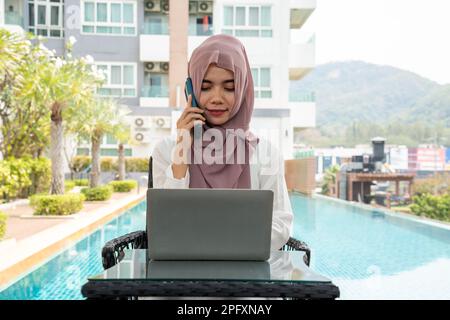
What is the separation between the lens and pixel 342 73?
1066cm

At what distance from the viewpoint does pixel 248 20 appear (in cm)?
955

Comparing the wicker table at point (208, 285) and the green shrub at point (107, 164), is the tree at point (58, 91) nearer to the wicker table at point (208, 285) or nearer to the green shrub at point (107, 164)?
the green shrub at point (107, 164)

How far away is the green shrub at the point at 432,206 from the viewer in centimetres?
825

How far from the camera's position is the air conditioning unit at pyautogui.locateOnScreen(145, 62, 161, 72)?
8.20 metres

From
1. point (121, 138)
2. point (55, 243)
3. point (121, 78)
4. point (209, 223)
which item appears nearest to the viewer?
point (209, 223)

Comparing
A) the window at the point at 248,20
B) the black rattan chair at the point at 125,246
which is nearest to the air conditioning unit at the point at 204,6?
the window at the point at 248,20

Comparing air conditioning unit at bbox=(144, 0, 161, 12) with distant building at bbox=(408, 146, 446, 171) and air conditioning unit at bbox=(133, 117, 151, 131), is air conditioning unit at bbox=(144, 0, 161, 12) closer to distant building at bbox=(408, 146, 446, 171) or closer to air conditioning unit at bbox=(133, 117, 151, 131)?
air conditioning unit at bbox=(133, 117, 151, 131)

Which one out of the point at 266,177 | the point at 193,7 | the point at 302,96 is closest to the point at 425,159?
the point at 302,96

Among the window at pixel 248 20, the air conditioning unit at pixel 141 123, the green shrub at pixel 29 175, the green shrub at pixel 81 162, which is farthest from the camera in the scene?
the window at pixel 248 20

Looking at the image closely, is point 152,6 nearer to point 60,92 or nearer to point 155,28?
point 155,28

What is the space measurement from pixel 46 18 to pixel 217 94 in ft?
20.7

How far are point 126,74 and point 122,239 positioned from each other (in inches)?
270

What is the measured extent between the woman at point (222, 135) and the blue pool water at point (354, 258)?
1904 millimetres
